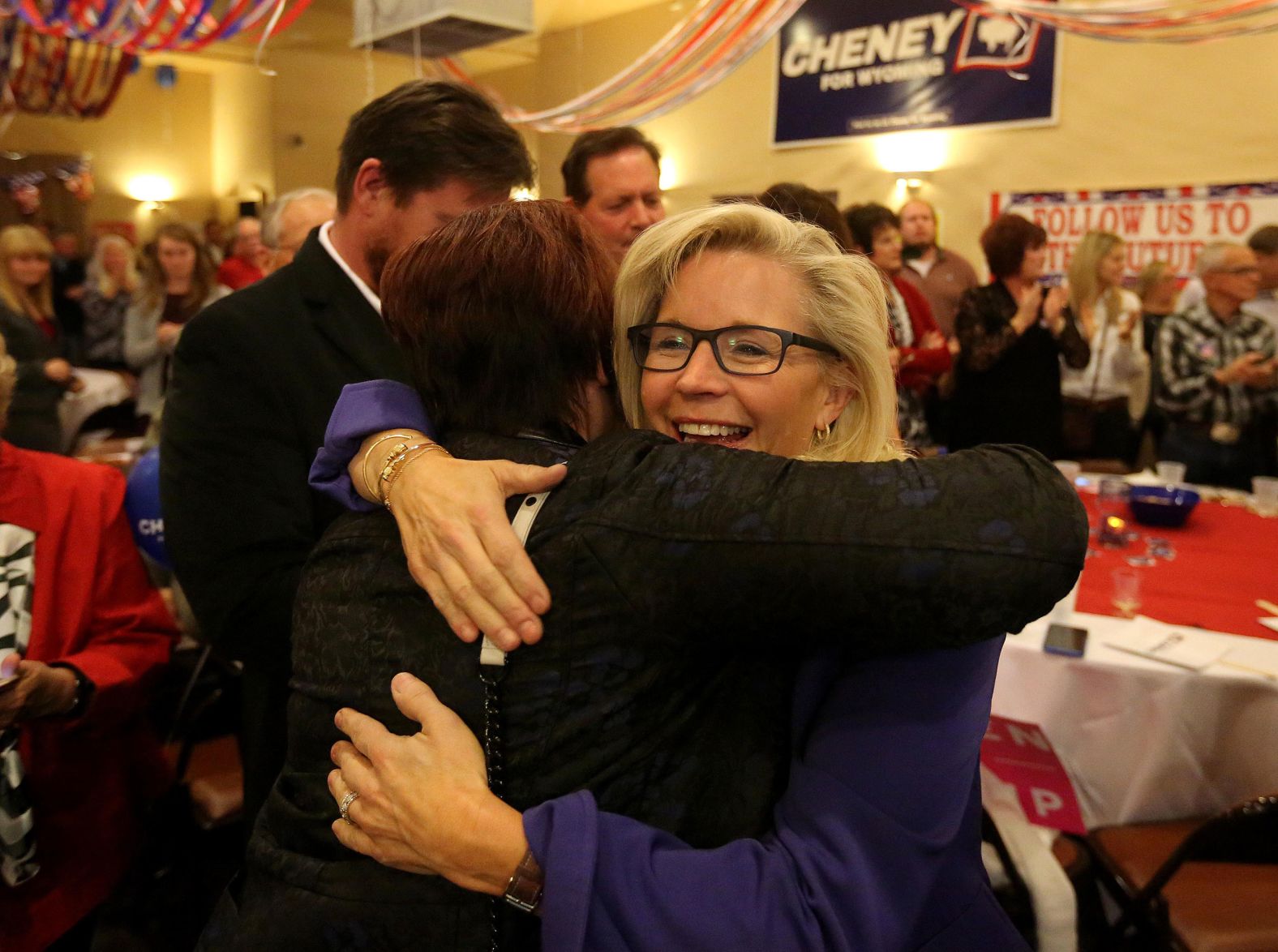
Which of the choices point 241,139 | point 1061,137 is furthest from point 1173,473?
point 241,139

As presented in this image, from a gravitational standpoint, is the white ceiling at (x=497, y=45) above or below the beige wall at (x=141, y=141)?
above

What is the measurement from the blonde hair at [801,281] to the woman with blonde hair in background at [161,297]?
204 inches

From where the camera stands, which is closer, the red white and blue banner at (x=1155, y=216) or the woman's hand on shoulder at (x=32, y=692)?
the woman's hand on shoulder at (x=32, y=692)

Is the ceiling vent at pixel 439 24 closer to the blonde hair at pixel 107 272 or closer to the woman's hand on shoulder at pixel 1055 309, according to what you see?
the woman's hand on shoulder at pixel 1055 309

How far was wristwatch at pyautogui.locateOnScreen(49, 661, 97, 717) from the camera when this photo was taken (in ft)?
6.03

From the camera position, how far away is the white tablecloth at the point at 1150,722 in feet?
6.99

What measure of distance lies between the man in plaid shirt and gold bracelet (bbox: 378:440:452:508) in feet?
14.9

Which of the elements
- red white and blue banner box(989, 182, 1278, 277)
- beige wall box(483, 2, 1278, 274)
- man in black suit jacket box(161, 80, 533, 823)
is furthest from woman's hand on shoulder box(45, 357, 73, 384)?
beige wall box(483, 2, 1278, 274)

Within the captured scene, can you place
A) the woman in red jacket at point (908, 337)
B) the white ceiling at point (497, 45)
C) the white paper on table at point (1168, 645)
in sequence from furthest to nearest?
the white ceiling at point (497, 45)
the woman in red jacket at point (908, 337)
the white paper on table at point (1168, 645)

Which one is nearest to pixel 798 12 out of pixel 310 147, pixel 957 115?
pixel 957 115

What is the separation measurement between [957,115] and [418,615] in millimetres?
8667

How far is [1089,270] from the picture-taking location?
529 centimetres

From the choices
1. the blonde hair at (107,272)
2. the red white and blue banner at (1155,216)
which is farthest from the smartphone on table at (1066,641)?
the blonde hair at (107,272)

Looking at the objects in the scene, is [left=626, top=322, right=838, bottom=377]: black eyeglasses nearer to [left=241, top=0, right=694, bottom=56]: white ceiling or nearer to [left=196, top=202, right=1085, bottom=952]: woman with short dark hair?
[left=196, top=202, right=1085, bottom=952]: woman with short dark hair
